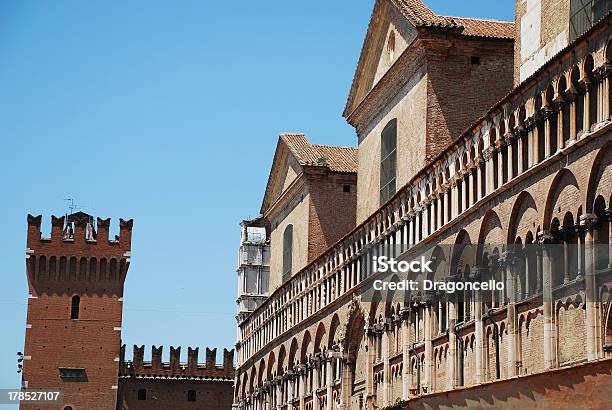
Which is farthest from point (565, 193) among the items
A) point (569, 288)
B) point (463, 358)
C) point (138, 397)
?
point (138, 397)

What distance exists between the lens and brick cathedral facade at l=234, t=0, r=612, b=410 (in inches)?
851

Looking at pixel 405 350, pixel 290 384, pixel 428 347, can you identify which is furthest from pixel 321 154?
pixel 428 347

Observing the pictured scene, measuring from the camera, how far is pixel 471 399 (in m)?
21.8

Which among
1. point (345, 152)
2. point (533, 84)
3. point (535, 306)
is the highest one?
point (345, 152)

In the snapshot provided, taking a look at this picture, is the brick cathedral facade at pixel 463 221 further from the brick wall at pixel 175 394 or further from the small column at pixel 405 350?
the brick wall at pixel 175 394

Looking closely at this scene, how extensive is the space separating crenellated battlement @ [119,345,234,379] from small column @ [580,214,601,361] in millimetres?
52235

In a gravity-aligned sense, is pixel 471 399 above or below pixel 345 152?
below

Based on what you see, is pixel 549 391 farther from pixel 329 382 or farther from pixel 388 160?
pixel 329 382

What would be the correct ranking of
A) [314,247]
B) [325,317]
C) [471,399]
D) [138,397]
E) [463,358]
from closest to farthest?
[471,399] < [463,358] < [325,317] < [314,247] < [138,397]

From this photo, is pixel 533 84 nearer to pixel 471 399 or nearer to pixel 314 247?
pixel 471 399

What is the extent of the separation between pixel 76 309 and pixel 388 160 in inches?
1310

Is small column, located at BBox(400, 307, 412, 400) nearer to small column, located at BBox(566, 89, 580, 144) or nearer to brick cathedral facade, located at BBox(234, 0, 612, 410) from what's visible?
brick cathedral facade, located at BBox(234, 0, 612, 410)

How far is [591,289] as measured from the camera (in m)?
21.4

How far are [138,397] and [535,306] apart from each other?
165 feet
